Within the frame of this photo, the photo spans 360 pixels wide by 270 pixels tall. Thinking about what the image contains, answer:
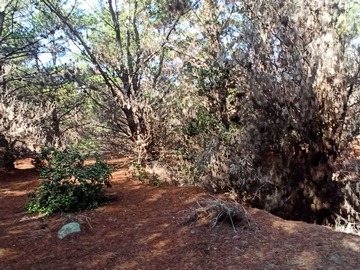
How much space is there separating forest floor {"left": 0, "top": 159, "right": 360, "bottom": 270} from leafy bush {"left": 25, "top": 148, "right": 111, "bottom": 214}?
0.19 metres

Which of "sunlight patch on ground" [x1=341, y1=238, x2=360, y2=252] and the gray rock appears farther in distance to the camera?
the gray rock

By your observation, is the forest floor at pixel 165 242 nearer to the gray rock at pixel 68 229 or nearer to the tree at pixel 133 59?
the gray rock at pixel 68 229

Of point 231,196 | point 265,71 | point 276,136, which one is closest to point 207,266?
point 231,196

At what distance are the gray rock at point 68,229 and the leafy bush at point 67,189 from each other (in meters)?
0.68

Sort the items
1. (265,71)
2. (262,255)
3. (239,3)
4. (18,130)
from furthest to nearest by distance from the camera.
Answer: (239,3), (18,130), (265,71), (262,255)

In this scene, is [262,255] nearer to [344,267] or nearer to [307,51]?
[344,267]

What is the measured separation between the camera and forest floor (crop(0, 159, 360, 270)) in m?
3.51

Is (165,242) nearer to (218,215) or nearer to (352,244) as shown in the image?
(218,215)

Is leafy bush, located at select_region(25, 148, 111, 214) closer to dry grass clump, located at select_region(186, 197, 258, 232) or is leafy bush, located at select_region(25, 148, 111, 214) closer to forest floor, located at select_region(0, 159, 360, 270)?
forest floor, located at select_region(0, 159, 360, 270)

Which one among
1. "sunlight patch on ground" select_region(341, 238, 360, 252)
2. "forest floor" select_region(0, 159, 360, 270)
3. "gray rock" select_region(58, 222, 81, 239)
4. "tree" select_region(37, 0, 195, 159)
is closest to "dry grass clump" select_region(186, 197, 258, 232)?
"forest floor" select_region(0, 159, 360, 270)

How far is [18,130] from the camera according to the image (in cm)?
779

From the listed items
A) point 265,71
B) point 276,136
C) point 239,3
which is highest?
point 239,3

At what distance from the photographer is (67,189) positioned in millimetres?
5348

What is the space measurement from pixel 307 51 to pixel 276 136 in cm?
137
